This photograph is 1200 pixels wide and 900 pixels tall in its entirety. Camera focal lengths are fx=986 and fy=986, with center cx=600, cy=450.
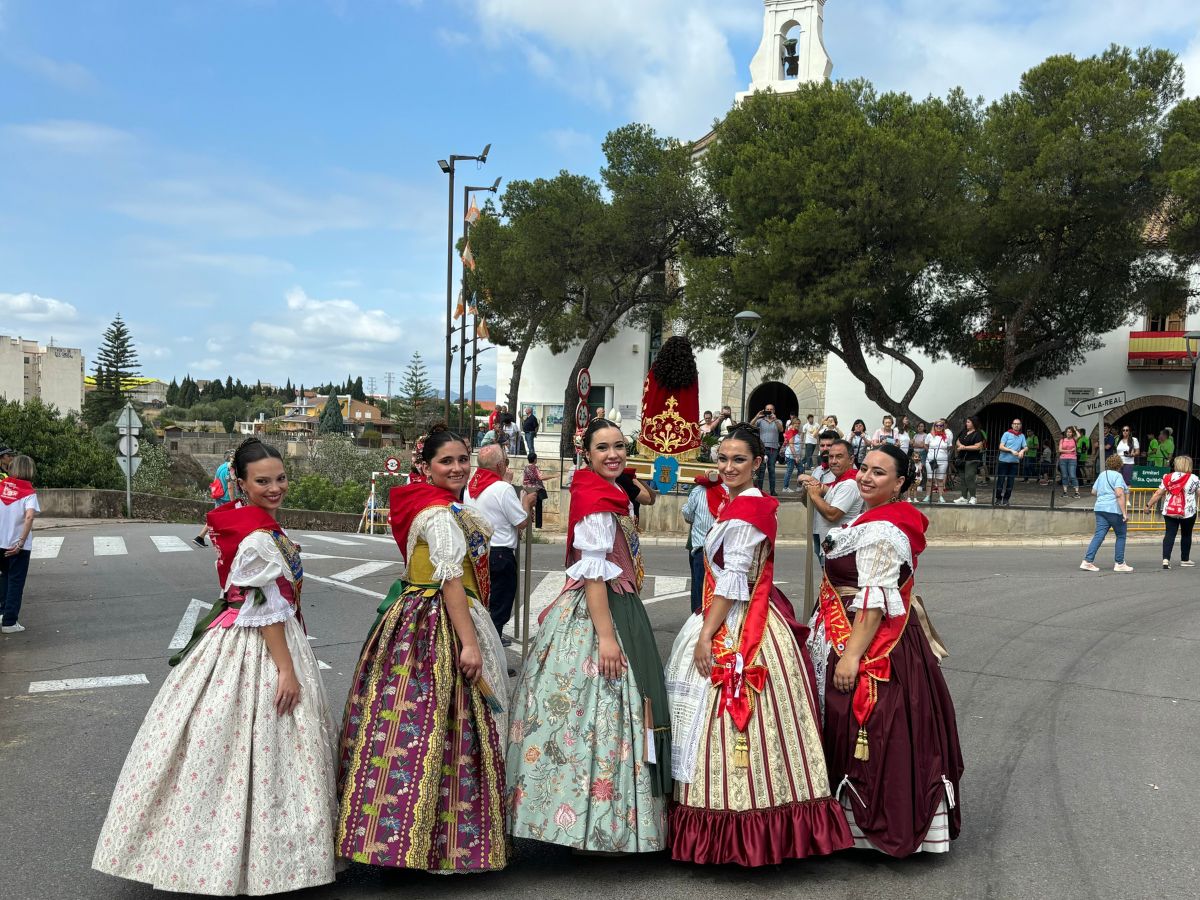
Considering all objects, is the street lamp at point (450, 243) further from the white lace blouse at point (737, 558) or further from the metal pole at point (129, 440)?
the white lace blouse at point (737, 558)

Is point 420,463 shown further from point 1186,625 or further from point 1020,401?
point 1020,401

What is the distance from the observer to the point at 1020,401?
31.4 metres

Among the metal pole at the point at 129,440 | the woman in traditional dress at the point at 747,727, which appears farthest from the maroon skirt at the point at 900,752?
the metal pole at the point at 129,440

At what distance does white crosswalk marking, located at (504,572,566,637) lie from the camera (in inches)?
372

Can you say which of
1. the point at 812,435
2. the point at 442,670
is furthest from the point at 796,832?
the point at 812,435

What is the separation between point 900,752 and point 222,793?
2628 mm

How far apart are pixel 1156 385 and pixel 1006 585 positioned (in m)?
21.7

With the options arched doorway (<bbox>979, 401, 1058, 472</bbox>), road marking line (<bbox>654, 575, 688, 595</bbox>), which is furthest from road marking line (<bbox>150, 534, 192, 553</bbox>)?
arched doorway (<bbox>979, 401, 1058, 472</bbox>)

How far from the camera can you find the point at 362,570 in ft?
44.7

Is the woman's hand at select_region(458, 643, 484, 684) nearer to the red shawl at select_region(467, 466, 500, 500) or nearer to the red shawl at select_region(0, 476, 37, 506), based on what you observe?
the red shawl at select_region(467, 466, 500, 500)

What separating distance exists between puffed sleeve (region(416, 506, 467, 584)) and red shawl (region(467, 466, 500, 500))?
2847 millimetres

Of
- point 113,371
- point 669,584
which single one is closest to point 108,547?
point 669,584

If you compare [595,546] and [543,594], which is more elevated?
[595,546]

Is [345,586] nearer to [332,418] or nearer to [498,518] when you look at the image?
[498,518]
